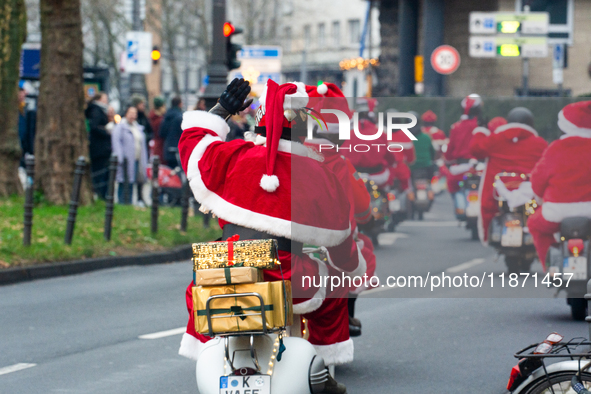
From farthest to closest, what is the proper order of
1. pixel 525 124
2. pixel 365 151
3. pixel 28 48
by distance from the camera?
pixel 28 48 → pixel 525 124 → pixel 365 151

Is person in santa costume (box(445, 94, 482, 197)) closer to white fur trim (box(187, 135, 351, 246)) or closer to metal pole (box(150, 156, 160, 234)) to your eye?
white fur trim (box(187, 135, 351, 246))

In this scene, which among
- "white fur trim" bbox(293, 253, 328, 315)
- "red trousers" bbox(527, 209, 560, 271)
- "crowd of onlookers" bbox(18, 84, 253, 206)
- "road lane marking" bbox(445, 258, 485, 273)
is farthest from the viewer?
"crowd of onlookers" bbox(18, 84, 253, 206)

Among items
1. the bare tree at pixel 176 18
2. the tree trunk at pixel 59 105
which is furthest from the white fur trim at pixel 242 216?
the bare tree at pixel 176 18

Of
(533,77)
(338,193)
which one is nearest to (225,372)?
(338,193)

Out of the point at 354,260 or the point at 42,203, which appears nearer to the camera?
the point at 354,260

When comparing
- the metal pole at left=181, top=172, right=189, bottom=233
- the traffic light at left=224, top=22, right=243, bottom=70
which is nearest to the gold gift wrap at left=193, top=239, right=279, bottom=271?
the metal pole at left=181, top=172, right=189, bottom=233

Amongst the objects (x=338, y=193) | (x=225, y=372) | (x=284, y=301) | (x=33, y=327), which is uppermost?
(x=338, y=193)

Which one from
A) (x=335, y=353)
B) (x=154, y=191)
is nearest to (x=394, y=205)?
(x=335, y=353)

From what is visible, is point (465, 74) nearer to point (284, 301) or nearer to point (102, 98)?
point (102, 98)

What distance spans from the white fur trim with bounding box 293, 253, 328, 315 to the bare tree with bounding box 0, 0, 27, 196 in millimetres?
11587

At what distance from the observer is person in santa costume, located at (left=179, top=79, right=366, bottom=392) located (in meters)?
4.49

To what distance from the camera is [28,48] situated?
1073 inches

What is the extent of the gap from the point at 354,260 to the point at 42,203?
33.3 ft

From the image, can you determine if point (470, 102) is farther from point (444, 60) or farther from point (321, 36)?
point (321, 36)
